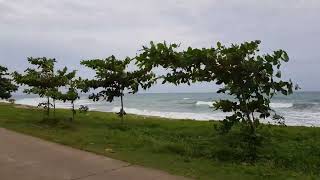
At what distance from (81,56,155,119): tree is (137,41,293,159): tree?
5872 mm

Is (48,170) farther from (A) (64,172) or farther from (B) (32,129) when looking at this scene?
(B) (32,129)

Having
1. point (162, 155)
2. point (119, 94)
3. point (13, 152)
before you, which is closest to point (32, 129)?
point (119, 94)

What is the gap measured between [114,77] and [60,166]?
749cm

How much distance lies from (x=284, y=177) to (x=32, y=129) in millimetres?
8673

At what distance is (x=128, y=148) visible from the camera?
31.0 ft

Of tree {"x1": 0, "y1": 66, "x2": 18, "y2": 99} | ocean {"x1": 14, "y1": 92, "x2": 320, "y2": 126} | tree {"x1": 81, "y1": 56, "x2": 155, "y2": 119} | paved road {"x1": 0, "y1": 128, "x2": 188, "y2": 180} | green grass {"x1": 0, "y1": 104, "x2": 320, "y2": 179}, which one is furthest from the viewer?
ocean {"x1": 14, "y1": 92, "x2": 320, "y2": 126}

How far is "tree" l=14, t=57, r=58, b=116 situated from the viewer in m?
15.5

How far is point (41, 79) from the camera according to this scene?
15.8m

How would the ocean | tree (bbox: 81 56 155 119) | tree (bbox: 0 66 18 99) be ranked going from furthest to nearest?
the ocean < tree (bbox: 0 66 18 99) < tree (bbox: 81 56 155 119)

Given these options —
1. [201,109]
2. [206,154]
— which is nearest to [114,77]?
[206,154]

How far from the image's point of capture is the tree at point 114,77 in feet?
48.2

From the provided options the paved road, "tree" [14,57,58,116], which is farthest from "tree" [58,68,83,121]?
the paved road

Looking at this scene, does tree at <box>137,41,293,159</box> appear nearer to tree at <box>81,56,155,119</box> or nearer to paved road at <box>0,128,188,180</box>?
paved road at <box>0,128,188,180</box>

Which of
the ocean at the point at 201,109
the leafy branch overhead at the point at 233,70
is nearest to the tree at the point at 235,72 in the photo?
the leafy branch overhead at the point at 233,70
